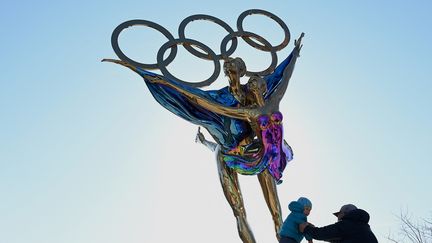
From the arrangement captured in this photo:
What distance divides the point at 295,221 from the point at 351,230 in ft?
2.44

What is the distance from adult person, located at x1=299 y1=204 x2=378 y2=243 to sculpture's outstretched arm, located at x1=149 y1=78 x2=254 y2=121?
3.10m

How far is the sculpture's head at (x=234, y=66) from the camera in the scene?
8.59 meters

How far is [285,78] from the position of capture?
29.0 feet

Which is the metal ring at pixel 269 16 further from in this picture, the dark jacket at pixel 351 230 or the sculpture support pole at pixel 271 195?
the dark jacket at pixel 351 230

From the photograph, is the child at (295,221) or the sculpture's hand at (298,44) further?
the sculpture's hand at (298,44)

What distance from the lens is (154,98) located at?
852 centimetres

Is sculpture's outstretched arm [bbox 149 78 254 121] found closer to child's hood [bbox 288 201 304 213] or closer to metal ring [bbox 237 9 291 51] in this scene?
metal ring [bbox 237 9 291 51]

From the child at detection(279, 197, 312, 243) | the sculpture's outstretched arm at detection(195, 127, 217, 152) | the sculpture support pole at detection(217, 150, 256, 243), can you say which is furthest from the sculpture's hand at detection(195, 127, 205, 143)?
the child at detection(279, 197, 312, 243)

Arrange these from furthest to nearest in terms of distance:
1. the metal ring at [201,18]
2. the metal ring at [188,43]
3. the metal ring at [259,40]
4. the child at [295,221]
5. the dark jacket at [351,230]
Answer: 1. the metal ring at [259,40]
2. the metal ring at [201,18]
3. the metal ring at [188,43]
4. the child at [295,221]
5. the dark jacket at [351,230]

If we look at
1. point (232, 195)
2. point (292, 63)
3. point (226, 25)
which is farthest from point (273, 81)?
point (232, 195)

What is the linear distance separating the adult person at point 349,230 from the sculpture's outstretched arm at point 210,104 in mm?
3098

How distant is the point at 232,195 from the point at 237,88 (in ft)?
4.93

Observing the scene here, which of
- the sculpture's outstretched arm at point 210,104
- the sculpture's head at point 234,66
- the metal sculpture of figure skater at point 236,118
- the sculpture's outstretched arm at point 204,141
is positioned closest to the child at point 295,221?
the metal sculpture of figure skater at point 236,118

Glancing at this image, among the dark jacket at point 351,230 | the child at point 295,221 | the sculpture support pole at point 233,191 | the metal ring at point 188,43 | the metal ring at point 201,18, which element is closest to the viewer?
the dark jacket at point 351,230
